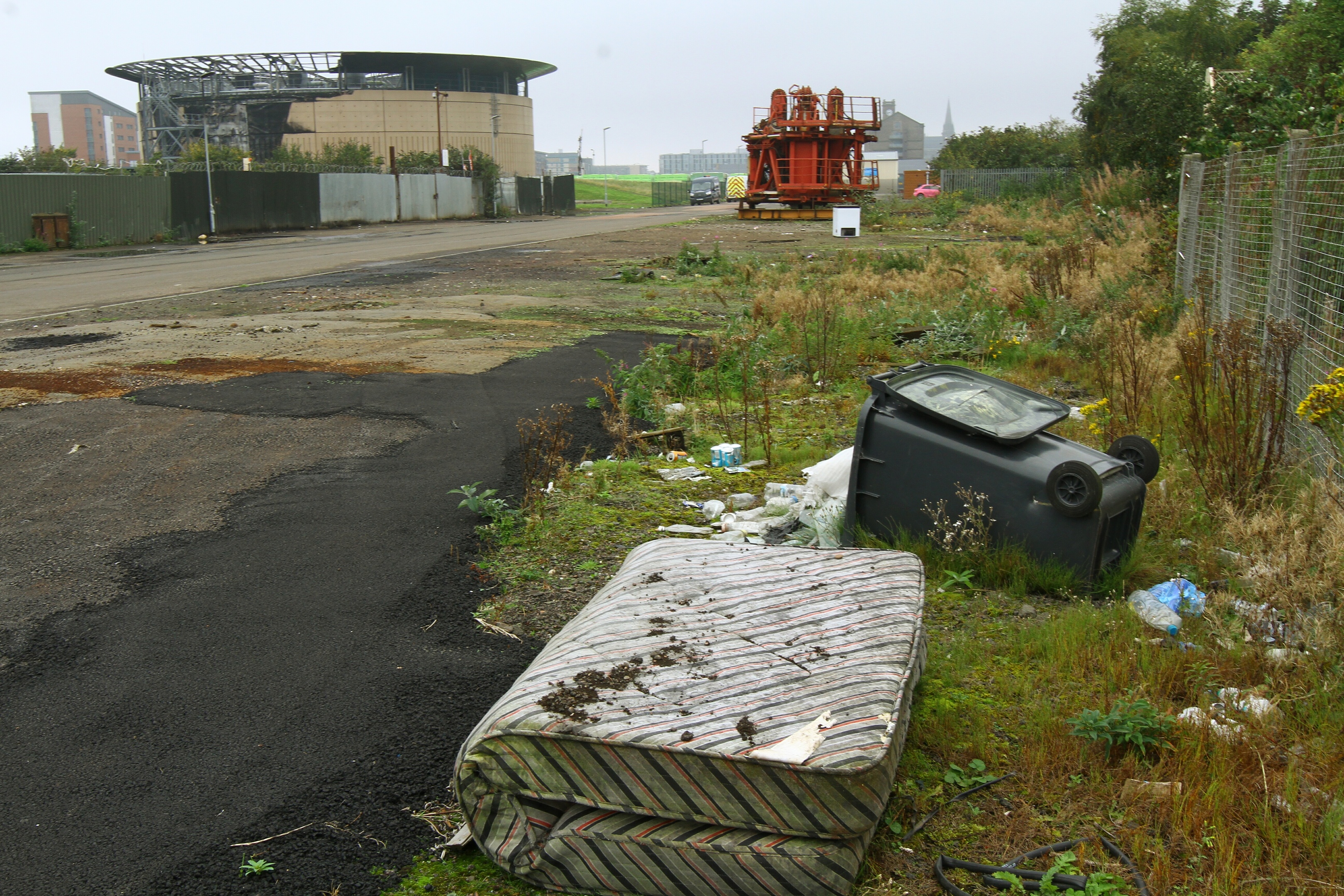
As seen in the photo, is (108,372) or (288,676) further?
(108,372)

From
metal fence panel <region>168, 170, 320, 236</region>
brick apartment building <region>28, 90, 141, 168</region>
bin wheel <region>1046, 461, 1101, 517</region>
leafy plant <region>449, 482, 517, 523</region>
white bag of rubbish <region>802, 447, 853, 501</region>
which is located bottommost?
leafy plant <region>449, 482, 517, 523</region>

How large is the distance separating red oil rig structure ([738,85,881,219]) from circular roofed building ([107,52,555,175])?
37.9 metres

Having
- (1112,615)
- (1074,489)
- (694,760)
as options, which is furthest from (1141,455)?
(694,760)

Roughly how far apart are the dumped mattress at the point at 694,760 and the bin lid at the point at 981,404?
1465mm

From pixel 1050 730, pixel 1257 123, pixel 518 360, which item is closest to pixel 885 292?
pixel 1257 123

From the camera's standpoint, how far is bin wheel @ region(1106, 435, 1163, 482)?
4676mm

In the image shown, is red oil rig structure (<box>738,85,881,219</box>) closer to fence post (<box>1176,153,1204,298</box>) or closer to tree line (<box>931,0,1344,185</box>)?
tree line (<box>931,0,1344,185</box>)

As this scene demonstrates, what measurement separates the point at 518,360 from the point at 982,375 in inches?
265

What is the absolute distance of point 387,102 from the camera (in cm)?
7931

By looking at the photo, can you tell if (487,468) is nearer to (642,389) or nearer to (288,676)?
(642,389)

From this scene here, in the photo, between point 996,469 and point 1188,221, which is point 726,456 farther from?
point 1188,221

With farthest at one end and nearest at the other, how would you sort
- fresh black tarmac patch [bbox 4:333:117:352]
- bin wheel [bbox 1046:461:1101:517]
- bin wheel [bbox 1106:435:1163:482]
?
fresh black tarmac patch [bbox 4:333:117:352] → bin wheel [bbox 1106:435:1163:482] → bin wheel [bbox 1046:461:1101:517]

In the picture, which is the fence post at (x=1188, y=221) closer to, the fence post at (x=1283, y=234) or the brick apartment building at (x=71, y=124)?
the fence post at (x=1283, y=234)

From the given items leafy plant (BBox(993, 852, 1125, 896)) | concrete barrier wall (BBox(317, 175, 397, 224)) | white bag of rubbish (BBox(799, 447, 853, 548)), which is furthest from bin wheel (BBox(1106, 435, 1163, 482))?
concrete barrier wall (BBox(317, 175, 397, 224))
